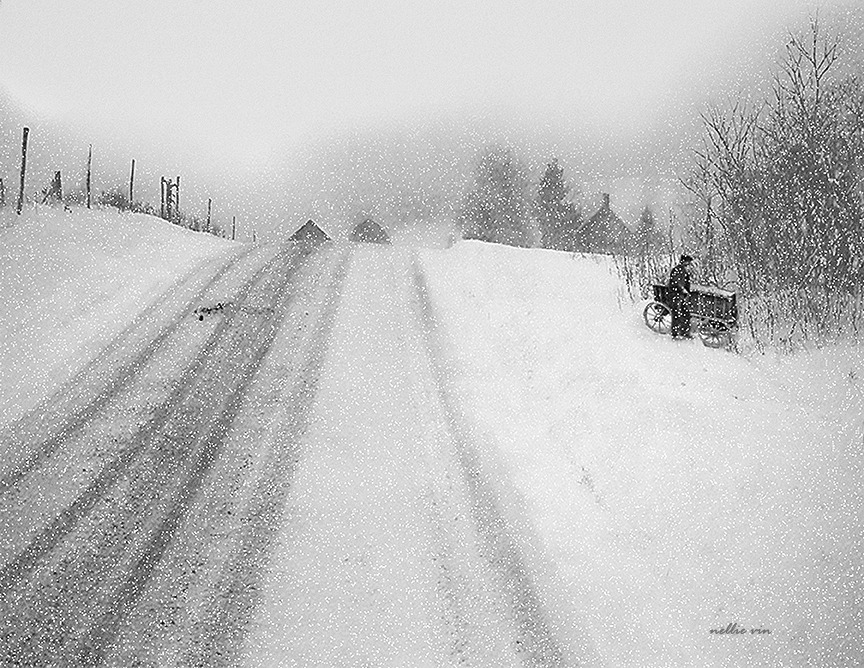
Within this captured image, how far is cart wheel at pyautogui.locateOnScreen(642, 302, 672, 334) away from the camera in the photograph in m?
10.5

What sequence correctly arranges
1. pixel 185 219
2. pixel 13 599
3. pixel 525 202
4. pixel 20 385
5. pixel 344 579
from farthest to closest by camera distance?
pixel 525 202, pixel 185 219, pixel 20 385, pixel 344 579, pixel 13 599

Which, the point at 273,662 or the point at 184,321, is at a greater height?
the point at 184,321

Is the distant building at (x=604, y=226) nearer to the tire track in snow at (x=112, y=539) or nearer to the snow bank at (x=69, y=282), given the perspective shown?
the snow bank at (x=69, y=282)

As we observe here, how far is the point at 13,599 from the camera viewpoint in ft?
16.8

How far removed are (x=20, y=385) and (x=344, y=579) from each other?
6400mm

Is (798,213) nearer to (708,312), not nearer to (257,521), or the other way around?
(708,312)

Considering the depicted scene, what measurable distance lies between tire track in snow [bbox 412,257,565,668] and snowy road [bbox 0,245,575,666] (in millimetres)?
17

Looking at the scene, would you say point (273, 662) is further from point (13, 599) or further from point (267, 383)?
point (267, 383)

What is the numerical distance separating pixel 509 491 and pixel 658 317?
5.22m

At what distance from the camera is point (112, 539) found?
5.90 meters

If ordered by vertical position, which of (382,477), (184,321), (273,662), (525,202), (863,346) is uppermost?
(525,202)

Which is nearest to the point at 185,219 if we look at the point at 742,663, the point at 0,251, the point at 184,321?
the point at 0,251

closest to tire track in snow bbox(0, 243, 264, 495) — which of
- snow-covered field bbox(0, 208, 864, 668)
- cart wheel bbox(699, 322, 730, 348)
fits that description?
snow-covered field bbox(0, 208, 864, 668)

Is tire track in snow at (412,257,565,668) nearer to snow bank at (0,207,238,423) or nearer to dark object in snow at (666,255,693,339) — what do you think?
dark object in snow at (666,255,693,339)
